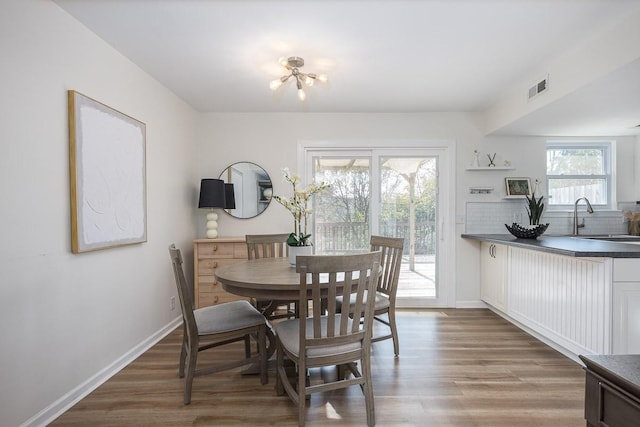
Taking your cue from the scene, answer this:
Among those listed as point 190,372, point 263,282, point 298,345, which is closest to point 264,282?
point 263,282

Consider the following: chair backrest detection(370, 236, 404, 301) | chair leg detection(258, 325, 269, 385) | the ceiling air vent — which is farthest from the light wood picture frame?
the ceiling air vent

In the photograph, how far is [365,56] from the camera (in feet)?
8.23

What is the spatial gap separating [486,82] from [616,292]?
201 cm

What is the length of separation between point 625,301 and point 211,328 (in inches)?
106

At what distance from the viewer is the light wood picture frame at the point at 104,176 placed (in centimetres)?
201

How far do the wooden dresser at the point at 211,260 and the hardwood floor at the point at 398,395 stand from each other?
72 centimetres

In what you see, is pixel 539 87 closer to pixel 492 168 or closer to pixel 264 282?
pixel 492 168

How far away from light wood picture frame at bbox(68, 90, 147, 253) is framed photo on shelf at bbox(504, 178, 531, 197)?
3915 mm

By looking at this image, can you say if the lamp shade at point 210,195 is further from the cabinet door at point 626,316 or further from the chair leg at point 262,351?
the cabinet door at point 626,316

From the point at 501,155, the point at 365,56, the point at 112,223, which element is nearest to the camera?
the point at 112,223

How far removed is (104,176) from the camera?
2258mm

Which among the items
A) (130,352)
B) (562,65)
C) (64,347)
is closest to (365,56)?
(562,65)

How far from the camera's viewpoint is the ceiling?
6.29 ft

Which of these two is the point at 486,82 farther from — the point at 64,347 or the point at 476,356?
the point at 64,347
